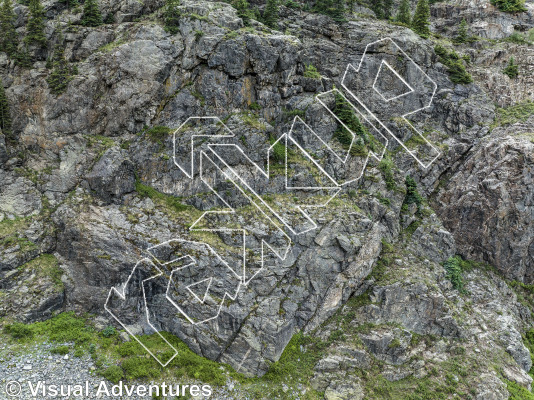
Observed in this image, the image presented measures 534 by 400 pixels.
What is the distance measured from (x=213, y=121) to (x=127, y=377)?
1717 cm

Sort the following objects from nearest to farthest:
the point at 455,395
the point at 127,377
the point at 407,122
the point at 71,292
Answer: the point at 127,377
the point at 455,395
the point at 71,292
the point at 407,122

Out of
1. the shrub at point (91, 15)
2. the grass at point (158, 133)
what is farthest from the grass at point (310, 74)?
the shrub at point (91, 15)

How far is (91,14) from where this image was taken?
87.2 ft

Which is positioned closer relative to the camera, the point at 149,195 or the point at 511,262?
the point at 149,195

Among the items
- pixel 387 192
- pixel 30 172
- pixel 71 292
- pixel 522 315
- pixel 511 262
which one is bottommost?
pixel 522 315

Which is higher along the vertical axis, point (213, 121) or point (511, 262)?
point (213, 121)

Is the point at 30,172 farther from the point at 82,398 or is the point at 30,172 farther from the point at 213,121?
the point at 82,398

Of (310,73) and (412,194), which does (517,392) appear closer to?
(412,194)

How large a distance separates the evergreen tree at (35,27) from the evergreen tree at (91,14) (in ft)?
10.7

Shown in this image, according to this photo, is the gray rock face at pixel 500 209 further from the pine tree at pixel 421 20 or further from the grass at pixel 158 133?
the grass at pixel 158 133

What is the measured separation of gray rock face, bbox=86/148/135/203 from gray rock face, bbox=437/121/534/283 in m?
25.1

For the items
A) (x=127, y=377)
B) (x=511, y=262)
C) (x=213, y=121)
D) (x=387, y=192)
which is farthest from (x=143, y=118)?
(x=511, y=262)

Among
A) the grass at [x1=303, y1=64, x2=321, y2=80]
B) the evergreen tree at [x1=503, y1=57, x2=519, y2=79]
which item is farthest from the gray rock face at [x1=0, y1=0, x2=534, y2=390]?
the evergreen tree at [x1=503, y1=57, x2=519, y2=79]

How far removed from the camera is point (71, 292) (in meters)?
19.9
